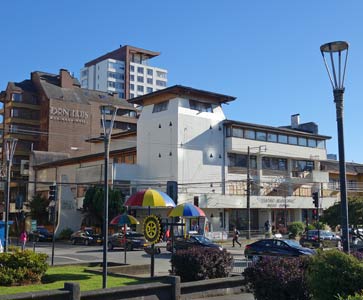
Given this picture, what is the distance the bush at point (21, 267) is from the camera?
52.0 feet

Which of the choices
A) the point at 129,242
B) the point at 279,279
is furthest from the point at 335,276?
the point at 129,242

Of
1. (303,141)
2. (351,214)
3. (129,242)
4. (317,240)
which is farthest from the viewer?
(303,141)

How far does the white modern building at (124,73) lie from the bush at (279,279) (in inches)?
4823

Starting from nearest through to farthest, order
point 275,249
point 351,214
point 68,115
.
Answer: point 275,249
point 351,214
point 68,115

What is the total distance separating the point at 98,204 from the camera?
4988 cm

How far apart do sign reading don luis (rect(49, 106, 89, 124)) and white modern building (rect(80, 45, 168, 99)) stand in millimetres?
45943

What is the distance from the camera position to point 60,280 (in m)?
16.7

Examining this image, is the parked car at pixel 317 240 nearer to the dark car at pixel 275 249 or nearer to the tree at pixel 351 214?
the tree at pixel 351 214

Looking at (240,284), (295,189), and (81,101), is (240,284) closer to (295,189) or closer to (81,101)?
(295,189)

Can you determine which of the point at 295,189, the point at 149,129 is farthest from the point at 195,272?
the point at 295,189

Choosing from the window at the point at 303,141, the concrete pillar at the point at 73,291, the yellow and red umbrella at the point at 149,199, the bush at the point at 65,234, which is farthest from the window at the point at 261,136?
the concrete pillar at the point at 73,291

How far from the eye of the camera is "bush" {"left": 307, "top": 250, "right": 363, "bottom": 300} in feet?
30.1

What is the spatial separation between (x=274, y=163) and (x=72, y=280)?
48.1 meters

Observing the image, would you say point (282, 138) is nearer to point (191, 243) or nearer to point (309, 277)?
point (191, 243)
